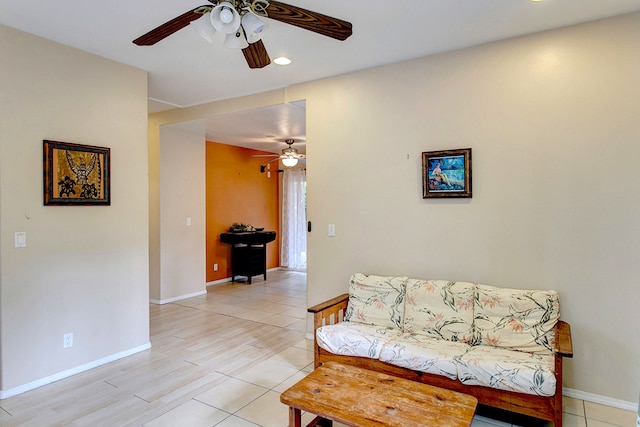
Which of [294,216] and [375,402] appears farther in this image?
[294,216]

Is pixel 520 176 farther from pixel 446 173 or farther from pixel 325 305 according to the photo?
pixel 325 305

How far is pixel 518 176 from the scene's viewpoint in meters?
2.78

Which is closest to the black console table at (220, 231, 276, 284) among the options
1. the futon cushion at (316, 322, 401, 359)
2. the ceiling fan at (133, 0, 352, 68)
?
the futon cushion at (316, 322, 401, 359)

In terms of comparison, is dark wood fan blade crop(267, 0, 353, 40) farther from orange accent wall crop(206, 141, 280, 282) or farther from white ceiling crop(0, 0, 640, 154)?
orange accent wall crop(206, 141, 280, 282)

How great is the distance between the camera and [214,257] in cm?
647

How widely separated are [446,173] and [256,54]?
1.77 meters

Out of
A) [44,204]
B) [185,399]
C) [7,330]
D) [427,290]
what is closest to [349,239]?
[427,290]

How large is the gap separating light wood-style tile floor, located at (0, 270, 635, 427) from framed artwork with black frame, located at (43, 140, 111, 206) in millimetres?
1445

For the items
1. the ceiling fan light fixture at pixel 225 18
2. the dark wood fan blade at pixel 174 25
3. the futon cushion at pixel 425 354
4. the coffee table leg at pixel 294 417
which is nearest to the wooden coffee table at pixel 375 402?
the coffee table leg at pixel 294 417

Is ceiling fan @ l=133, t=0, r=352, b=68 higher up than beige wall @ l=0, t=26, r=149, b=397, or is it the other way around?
ceiling fan @ l=133, t=0, r=352, b=68

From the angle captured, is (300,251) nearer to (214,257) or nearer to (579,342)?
(214,257)

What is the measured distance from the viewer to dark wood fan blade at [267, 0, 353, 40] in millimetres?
1813

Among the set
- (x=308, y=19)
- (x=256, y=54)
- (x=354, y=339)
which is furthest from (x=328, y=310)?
(x=308, y=19)

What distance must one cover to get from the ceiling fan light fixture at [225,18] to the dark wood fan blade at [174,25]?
0.08 metres
